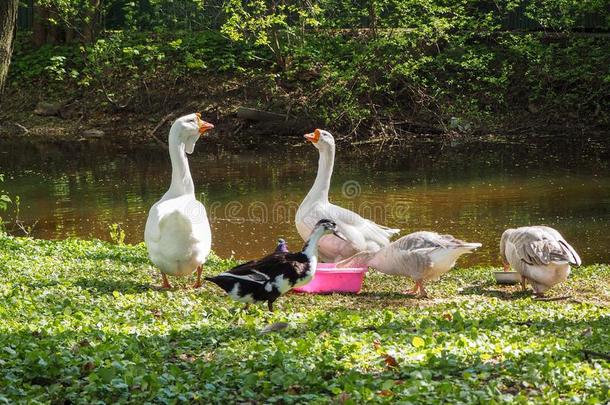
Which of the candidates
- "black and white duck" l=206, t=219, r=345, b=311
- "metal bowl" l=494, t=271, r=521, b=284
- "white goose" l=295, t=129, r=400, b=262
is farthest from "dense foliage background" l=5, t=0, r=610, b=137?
"black and white duck" l=206, t=219, r=345, b=311

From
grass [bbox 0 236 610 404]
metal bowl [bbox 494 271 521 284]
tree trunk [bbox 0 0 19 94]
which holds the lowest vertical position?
metal bowl [bbox 494 271 521 284]

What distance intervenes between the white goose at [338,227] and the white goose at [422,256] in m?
1.17

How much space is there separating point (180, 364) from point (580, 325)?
365 centimetres

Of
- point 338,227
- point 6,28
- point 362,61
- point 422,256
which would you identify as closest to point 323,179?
point 338,227

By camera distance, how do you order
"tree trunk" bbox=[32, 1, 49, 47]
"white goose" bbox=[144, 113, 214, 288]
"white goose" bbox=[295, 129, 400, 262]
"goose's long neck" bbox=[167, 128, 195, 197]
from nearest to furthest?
"white goose" bbox=[144, 113, 214, 288]
"goose's long neck" bbox=[167, 128, 195, 197]
"white goose" bbox=[295, 129, 400, 262]
"tree trunk" bbox=[32, 1, 49, 47]

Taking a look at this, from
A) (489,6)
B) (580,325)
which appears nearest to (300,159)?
(489,6)

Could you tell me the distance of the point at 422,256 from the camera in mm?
9703

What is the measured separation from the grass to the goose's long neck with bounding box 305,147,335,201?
2.74 m

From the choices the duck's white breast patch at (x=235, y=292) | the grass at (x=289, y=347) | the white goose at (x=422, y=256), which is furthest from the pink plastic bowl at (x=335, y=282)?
the duck's white breast patch at (x=235, y=292)

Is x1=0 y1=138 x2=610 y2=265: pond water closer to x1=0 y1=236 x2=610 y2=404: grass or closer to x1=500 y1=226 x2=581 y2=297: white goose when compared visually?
x1=500 y1=226 x2=581 y2=297: white goose

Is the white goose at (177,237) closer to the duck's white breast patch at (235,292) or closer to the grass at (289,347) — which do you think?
the grass at (289,347)

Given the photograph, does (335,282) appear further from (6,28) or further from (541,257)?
(6,28)

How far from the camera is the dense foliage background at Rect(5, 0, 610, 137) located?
27484mm

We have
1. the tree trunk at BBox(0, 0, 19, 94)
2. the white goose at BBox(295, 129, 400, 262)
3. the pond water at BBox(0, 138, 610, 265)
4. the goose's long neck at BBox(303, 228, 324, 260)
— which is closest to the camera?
the goose's long neck at BBox(303, 228, 324, 260)
